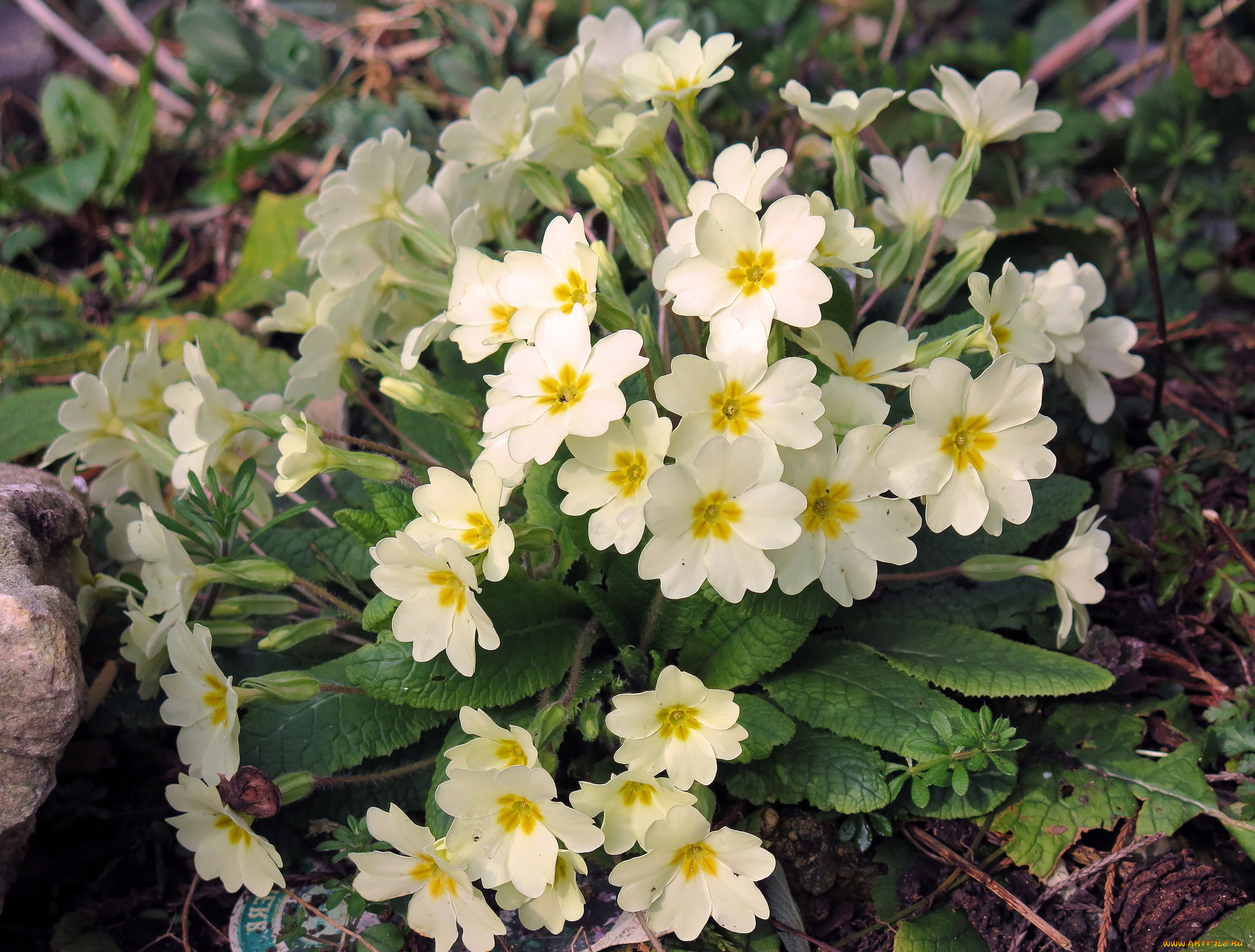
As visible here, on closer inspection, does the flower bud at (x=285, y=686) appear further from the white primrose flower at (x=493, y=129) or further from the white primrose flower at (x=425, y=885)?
the white primrose flower at (x=493, y=129)

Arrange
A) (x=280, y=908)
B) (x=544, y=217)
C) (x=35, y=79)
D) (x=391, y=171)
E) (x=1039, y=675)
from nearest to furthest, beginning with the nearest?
(x=1039, y=675) < (x=280, y=908) < (x=391, y=171) < (x=544, y=217) < (x=35, y=79)

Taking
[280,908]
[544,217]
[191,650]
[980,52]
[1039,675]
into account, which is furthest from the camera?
[980,52]

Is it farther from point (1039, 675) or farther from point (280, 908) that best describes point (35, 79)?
point (1039, 675)

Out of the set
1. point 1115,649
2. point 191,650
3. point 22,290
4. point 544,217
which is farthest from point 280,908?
point 22,290

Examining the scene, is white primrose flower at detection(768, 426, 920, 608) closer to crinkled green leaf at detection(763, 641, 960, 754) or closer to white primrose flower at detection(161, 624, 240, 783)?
crinkled green leaf at detection(763, 641, 960, 754)

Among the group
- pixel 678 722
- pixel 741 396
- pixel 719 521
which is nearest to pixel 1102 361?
pixel 741 396

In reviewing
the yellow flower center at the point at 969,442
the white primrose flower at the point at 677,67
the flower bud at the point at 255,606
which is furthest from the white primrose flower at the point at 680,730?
the white primrose flower at the point at 677,67

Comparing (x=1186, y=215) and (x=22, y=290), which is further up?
(x=22, y=290)
